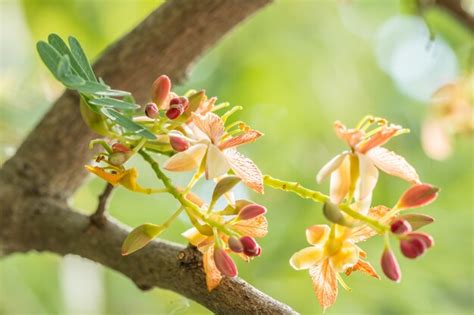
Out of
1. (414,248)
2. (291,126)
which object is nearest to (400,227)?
(414,248)

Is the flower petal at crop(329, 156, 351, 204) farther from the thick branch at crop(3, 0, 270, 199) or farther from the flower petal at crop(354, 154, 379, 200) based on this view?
the thick branch at crop(3, 0, 270, 199)

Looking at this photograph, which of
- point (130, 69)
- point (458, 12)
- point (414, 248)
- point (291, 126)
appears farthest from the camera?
point (291, 126)

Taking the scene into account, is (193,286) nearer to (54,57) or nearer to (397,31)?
(54,57)

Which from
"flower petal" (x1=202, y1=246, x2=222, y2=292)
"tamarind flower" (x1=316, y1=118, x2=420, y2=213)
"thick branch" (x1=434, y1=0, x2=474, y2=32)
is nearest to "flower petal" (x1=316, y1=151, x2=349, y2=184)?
"tamarind flower" (x1=316, y1=118, x2=420, y2=213)

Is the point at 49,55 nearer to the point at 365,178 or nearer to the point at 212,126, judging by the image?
the point at 212,126

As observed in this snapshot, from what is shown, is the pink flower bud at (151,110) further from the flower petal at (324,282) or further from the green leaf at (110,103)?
the flower petal at (324,282)

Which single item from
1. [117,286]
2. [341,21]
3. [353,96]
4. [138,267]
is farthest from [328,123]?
[138,267]

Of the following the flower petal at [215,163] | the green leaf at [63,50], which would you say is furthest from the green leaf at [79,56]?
the flower petal at [215,163]
